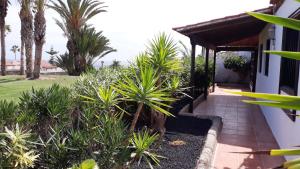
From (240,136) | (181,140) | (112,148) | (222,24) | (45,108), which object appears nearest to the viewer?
(112,148)

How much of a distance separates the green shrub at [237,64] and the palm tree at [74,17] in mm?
11027

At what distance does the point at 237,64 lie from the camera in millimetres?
20406

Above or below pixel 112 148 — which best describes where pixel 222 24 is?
above

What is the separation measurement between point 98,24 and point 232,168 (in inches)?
815

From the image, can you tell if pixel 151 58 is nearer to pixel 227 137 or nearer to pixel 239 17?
pixel 227 137

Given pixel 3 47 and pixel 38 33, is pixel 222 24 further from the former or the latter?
pixel 3 47

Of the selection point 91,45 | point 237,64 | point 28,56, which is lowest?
point 237,64

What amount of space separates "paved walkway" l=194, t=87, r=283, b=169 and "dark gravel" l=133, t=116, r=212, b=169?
0.48 meters

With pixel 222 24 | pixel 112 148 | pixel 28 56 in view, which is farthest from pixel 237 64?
pixel 112 148

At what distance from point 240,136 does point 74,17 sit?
18165mm

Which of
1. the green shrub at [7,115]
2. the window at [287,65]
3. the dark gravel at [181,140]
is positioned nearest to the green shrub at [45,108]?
the green shrub at [7,115]

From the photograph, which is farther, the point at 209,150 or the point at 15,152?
the point at 209,150

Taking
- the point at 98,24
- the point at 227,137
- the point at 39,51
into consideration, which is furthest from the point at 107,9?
the point at 227,137

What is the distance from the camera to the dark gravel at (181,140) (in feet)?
16.3
